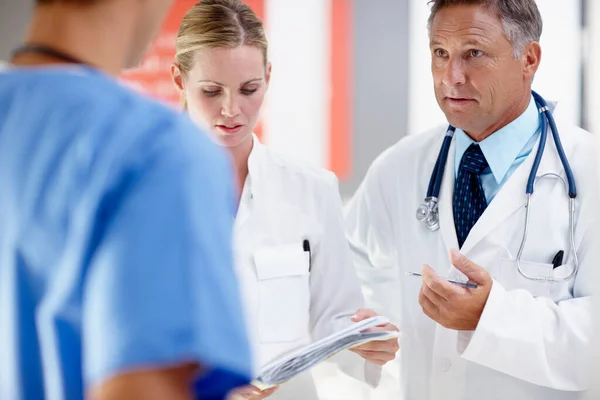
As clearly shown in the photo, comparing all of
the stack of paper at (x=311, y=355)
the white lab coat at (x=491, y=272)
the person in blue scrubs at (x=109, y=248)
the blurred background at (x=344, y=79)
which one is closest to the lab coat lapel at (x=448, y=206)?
the white lab coat at (x=491, y=272)

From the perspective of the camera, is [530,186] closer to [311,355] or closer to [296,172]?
[296,172]

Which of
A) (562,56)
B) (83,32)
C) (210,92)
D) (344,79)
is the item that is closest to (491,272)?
(210,92)

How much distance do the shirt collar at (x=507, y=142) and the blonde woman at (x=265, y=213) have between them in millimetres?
411

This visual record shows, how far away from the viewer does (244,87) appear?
1.77 m

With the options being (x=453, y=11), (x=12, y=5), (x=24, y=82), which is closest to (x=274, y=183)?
(x=453, y=11)

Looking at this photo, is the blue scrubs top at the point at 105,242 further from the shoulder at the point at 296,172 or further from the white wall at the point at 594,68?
the shoulder at the point at 296,172

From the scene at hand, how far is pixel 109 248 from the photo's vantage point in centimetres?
59

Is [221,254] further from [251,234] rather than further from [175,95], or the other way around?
[175,95]

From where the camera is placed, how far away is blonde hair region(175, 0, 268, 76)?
175cm

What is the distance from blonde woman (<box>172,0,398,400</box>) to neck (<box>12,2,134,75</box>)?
101 cm

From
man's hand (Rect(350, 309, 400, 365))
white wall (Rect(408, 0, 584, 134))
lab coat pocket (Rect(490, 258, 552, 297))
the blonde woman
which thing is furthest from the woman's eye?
white wall (Rect(408, 0, 584, 134))

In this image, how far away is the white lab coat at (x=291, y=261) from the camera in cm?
173

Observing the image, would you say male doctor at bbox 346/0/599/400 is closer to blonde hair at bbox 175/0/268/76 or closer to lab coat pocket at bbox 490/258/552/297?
lab coat pocket at bbox 490/258/552/297

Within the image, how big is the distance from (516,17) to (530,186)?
438 millimetres
